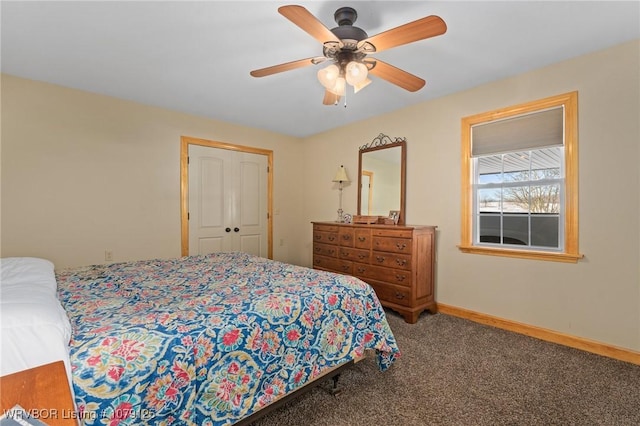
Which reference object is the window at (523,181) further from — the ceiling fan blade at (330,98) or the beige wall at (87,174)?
the beige wall at (87,174)

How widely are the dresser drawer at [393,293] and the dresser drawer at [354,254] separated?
297 mm

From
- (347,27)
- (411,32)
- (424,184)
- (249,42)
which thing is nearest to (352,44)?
(347,27)

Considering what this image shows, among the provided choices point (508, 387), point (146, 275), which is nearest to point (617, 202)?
point (508, 387)

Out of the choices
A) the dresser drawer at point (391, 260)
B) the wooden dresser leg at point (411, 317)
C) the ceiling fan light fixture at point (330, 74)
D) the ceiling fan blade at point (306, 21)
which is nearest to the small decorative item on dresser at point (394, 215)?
the dresser drawer at point (391, 260)

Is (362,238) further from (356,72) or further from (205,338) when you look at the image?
(205,338)

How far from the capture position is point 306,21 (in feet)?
5.02

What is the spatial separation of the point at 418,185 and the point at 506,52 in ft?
5.10

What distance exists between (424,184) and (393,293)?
1.34 meters

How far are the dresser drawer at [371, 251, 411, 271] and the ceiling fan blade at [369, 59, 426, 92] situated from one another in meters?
1.67

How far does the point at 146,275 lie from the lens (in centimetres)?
208

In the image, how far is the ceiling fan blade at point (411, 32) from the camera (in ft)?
4.89

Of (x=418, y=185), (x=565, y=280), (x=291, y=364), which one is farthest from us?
(x=418, y=185)

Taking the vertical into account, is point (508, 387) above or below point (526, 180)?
below

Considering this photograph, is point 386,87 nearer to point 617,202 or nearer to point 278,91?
point 278,91
